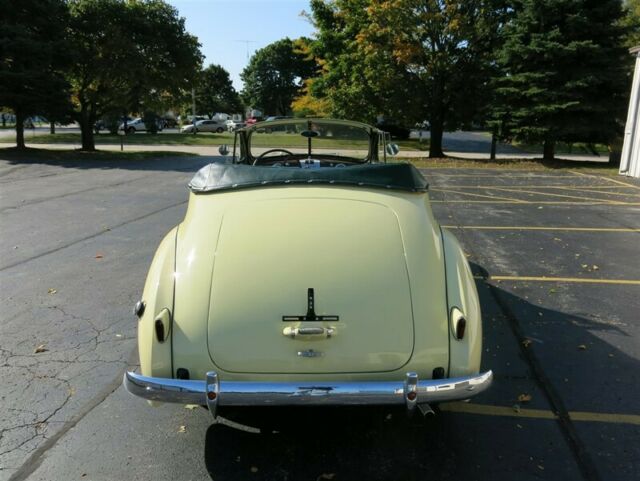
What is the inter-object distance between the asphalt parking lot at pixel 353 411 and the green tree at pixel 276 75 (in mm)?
63490

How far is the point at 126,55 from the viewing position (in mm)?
21078

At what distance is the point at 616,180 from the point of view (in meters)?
14.8

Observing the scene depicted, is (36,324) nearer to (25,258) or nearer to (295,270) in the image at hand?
(25,258)

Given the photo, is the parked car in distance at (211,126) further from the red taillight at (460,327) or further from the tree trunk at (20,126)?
the red taillight at (460,327)

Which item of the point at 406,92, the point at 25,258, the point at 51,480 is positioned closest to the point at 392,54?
the point at 406,92

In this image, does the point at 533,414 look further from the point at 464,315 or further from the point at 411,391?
the point at 411,391

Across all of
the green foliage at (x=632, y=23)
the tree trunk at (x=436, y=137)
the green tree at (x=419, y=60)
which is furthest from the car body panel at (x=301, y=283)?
the tree trunk at (x=436, y=137)

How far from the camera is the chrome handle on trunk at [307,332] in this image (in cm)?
254

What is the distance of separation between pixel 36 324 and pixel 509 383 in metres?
3.89

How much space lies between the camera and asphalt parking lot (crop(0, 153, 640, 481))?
107 inches

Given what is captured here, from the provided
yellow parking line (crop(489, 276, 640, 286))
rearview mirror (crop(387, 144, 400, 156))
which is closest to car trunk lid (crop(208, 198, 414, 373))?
rearview mirror (crop(387, 144, 400, 156))

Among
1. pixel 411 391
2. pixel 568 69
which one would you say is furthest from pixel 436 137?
pixel 411 391

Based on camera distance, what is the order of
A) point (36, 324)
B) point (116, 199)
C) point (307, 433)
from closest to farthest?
point (307, 433) → point (36, 324) → point (116, 199)

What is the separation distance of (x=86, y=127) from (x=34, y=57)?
14.5 feet
